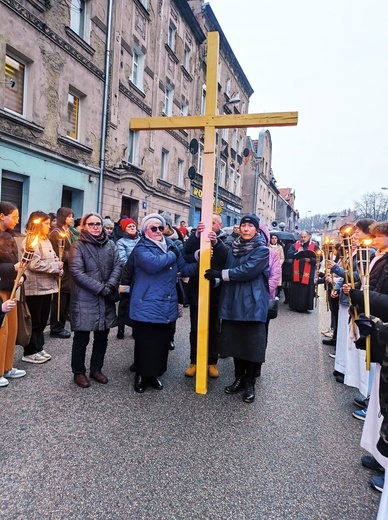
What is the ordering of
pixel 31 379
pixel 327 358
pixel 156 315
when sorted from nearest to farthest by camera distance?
1. pixel 156 315
2. pixel 31 379
3. pixel 327 358

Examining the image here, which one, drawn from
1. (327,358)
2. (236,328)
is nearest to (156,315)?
(236,328)

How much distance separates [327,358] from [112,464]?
3.79 metres

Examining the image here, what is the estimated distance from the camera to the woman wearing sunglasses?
11.9 feet

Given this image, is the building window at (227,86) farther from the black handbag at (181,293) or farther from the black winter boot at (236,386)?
the black winter boot at (236,386)

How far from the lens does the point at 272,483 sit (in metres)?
2.42

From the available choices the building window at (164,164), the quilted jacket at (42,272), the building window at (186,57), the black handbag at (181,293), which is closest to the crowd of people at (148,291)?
the black handbag at (181,293)

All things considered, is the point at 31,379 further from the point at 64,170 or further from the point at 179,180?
the point at 179,180

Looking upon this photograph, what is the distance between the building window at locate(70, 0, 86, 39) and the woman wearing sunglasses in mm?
9888

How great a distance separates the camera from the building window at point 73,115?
422 inches

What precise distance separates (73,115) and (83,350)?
369 inches

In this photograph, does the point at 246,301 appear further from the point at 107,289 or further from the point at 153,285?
the point at 107,289

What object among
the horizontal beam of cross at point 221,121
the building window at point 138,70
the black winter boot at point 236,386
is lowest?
the black winter boot at point 236,386

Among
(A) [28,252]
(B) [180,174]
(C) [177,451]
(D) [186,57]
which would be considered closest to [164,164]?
(B) [180,174]

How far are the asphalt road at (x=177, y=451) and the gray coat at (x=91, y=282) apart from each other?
74 cm
